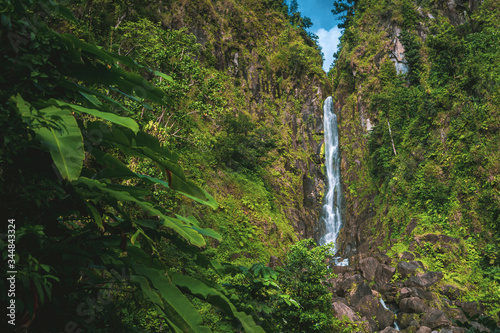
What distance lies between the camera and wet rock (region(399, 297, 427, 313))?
11.3m

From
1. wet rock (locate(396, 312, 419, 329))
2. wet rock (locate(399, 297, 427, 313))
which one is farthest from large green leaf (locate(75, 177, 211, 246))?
wet rock (locate(399, 297, 427, 313))

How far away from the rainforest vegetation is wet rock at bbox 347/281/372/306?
0.32ft

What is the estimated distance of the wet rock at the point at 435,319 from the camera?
10123 mm

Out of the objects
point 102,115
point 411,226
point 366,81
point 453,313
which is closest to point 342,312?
point 453,313

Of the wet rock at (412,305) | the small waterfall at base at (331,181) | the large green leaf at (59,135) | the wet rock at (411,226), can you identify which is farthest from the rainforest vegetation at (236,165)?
the small waterfall at base at (331,181)

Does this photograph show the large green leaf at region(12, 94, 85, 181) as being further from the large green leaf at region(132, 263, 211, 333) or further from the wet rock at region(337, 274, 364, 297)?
the wet rock at region(337, 274, 364, 297)

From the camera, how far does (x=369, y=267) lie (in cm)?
1447

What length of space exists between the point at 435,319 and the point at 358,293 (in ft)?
8.84

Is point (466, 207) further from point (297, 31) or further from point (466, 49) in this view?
point (297, 31)

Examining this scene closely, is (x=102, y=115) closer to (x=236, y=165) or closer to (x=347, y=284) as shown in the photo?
(x=347, y=284)

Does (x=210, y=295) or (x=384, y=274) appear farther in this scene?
(x=384, y=274)

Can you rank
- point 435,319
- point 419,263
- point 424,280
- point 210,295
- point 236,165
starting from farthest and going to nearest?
1. point 236,165
2. point 419,263
3. point 424,280
4. point 435,319
5. point 210,295

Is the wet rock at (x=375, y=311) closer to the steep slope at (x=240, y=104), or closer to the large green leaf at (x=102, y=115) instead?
the steep slope at (x=240, y=104)

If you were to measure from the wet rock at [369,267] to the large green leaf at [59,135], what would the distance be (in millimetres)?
14816
